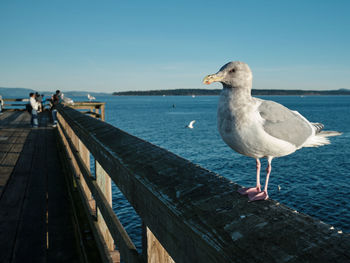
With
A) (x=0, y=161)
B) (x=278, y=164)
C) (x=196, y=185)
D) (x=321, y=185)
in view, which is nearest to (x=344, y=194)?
(x=321, y=185)

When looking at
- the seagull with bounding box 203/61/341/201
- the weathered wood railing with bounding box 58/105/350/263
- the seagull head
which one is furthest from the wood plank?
the seagull head

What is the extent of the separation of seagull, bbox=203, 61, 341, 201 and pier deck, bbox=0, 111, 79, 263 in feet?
8.05

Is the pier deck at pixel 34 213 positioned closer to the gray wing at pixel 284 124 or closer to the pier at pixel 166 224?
the pier at pixel 166 224

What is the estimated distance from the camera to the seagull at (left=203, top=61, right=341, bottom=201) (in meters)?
1.91

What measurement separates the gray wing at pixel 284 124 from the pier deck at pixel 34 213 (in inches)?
104

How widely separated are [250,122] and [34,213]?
3.83m

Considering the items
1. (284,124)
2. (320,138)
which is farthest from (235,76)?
(320,138)

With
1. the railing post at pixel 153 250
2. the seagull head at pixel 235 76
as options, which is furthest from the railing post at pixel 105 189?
the seagull head at pixel 235 76

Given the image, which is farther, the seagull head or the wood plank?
the wood plank

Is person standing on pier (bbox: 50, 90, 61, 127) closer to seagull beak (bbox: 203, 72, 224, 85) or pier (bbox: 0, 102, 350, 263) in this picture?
pier (bbox: 0, 102, 350, 263)

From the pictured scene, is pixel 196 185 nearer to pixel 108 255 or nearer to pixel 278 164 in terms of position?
pixel 108 255

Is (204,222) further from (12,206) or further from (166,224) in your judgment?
(12,206)

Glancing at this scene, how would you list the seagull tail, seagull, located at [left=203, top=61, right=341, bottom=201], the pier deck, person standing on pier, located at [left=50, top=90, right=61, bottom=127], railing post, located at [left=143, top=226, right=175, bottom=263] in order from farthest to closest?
person standing on pier, located at [left=50, top=90, right=61, bottom=127] → the pier deck → the seagull tail → seagull, located at [left=203, top=61, right=341, bottom=201] → railing post, located at [left=143, top=226, right=175, bottom=263]

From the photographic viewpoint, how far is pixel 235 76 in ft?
6.74
